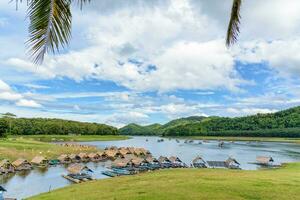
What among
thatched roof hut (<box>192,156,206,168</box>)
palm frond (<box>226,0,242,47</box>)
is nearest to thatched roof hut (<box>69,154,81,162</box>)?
thatched roof hut (<box>192,156,206,168</box>)

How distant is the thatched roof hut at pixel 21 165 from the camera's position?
187 feet

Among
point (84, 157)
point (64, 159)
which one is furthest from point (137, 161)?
point (84, 157)

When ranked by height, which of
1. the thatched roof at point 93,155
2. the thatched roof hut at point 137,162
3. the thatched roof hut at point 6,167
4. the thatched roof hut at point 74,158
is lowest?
the thatched roof hut at point 6,167

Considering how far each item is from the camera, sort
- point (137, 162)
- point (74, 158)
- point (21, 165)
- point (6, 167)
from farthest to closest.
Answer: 1. point (74, 158)
2. point (137, 162)
3. point (21, 165)
4. point (6, 167)

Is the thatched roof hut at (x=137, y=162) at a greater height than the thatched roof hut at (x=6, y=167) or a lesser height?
greater

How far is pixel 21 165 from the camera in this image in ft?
192

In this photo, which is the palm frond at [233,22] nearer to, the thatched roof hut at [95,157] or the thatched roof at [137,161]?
the thatched roof at [137,161]

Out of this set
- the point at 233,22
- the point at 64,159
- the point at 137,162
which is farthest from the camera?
the point at 64,159

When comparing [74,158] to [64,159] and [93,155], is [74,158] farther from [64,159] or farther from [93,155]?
[93,155]

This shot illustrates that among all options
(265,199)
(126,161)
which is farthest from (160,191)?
(126,161)

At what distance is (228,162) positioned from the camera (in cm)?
6662

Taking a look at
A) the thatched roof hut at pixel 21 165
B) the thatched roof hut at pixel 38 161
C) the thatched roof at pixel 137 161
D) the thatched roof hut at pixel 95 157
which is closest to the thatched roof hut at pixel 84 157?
the thatched roof hut at pixel 95 157

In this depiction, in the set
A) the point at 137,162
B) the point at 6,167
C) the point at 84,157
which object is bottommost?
the point at 6,167

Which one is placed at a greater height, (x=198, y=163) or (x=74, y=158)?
(x=74, y=158)
